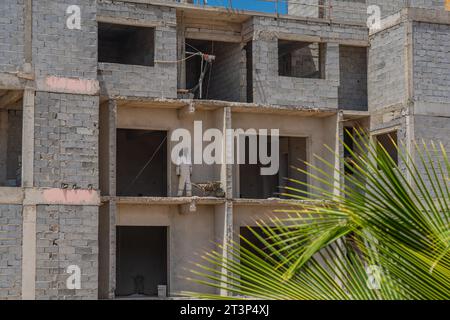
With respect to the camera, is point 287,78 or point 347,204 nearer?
point 347,204

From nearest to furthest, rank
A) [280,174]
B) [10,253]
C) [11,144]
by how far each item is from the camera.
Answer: [10,253] → [11,144] → [280,174]

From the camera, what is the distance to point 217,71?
27.4 m

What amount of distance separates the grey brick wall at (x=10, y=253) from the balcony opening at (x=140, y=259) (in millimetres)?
7208

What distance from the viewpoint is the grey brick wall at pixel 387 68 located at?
25.1 meters

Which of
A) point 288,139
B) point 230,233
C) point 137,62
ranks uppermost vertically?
point 137,62

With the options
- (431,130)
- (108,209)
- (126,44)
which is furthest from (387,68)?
(108,209)

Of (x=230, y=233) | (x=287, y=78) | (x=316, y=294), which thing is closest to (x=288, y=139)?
(x=287, y=78)

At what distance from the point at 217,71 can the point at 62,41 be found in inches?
241

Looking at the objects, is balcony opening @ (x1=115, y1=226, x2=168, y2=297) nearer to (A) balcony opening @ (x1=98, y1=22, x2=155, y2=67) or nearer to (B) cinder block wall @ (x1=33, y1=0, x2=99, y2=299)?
(A) balcony opening @ (x1=98, y1=22, x2=155, y2=67)

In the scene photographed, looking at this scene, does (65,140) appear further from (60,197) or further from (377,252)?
(377,252)
